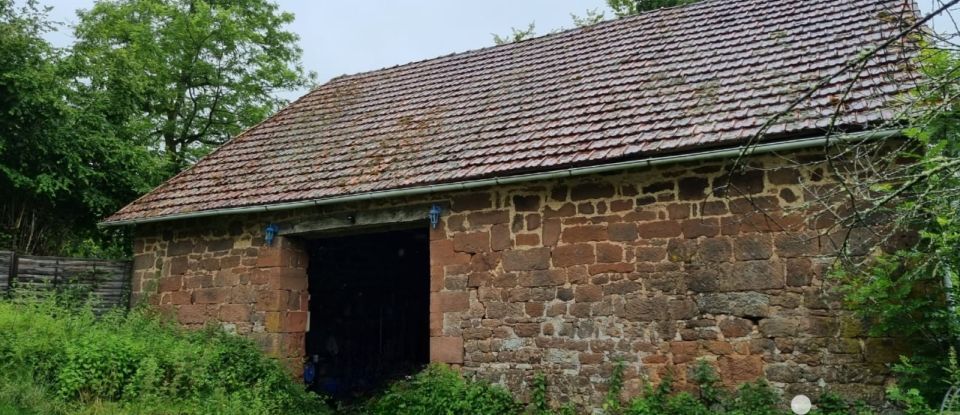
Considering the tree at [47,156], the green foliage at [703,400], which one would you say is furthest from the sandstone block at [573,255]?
the tree at [47,156]

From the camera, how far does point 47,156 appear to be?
38.1 feet

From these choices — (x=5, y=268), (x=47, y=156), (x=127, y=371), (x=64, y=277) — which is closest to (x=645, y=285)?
(x=127, y=371)

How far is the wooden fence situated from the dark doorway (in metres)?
2.67

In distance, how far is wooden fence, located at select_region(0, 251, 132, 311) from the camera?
909 cm

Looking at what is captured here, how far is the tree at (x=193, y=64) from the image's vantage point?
57.9 ft

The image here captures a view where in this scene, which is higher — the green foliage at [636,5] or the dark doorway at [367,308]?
the green foliage at [636,5]

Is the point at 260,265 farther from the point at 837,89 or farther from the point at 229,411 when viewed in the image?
the point at 837,89

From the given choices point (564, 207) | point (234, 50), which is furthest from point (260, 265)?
point (234, 50)

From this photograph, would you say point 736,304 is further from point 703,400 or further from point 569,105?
point 569,105

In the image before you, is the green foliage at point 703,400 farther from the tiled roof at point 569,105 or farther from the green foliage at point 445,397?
the tiled roof at point 569,105

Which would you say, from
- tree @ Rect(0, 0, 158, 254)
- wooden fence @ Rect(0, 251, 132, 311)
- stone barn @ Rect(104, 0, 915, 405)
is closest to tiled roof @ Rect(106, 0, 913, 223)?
stone barn @ Rect(104, 0, 915, 405)

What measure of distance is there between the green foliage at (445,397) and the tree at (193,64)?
10.9 m

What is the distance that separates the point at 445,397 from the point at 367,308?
4836 millimetres

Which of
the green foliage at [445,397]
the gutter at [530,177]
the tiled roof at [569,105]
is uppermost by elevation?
the tiled roof at [569,105]
